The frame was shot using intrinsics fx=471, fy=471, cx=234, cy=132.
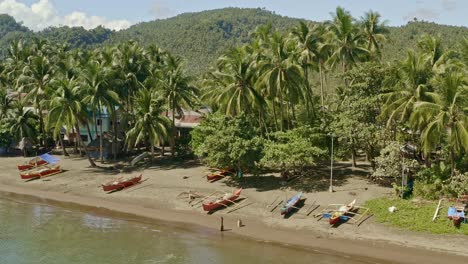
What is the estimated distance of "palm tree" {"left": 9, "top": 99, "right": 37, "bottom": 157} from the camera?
6241cm

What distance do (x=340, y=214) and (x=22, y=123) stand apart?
46.4m

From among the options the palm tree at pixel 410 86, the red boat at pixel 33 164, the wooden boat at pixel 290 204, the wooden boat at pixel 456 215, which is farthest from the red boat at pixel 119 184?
the wooden boat at pixel 456 215

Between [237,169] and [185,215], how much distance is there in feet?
29.1

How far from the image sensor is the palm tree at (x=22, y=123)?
62.4m

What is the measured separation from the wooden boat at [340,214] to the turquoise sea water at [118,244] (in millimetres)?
4086

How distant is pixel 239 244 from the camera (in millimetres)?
32156

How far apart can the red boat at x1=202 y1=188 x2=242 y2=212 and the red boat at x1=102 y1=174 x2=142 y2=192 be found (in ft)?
36.8

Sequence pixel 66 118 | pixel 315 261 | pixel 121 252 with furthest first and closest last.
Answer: pixel 66 118 < pixel 121 252 < pixel 315 261

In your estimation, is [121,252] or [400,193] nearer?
[121,252]

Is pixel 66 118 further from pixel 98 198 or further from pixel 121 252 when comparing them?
pixel 121 252

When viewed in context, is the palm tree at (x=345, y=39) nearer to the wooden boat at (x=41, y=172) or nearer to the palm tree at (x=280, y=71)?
the palm tree at (x=280, y=71)

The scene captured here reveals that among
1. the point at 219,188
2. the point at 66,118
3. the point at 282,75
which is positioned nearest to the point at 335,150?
the point at 282,75

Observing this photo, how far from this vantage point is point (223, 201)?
3884cm

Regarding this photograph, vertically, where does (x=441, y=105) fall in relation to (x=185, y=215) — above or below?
above
